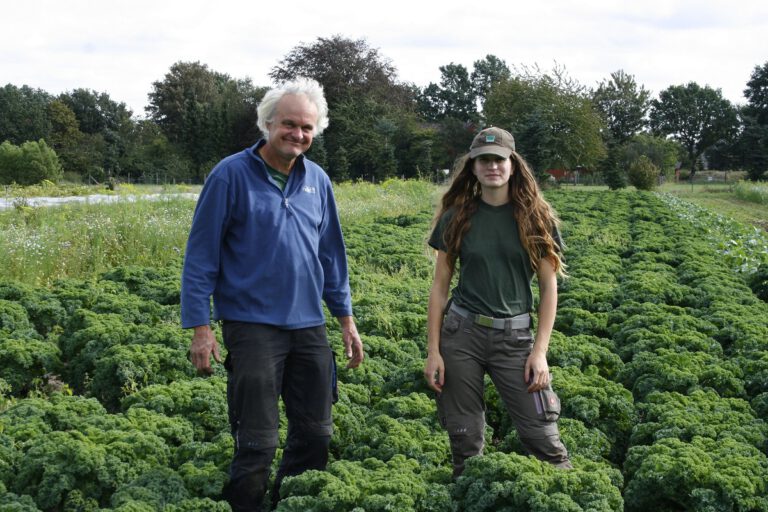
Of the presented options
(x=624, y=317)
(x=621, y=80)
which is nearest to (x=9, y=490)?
(x=624, y=317)

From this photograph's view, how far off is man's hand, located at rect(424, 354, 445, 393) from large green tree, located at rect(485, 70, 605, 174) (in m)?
32.5

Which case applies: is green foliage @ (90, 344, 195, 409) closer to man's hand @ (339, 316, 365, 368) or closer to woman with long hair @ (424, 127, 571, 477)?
man's hand @ (339, 316, 365, 368)

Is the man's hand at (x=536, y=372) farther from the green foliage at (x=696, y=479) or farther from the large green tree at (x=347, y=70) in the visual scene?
the large green tree at (x=347, y=70)

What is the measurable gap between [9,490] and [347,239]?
9265mm

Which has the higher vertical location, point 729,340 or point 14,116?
A: point 14,116

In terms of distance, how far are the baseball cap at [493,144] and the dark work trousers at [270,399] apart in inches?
46.4

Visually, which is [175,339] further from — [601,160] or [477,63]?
[477,63]

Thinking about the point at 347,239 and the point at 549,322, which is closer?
the point at 549,322

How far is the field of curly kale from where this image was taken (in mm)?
3646

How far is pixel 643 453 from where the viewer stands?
14.1ft

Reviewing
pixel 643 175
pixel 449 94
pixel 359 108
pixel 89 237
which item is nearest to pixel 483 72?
pixel 449 94

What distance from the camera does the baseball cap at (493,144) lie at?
365 centimetres

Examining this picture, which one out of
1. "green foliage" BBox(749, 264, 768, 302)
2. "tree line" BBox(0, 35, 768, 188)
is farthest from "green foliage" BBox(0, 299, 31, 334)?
"tree line" BBox(0, 35, 768, 188)

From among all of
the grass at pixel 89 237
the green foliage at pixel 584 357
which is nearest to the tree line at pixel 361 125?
the grass at pixel 89 237
